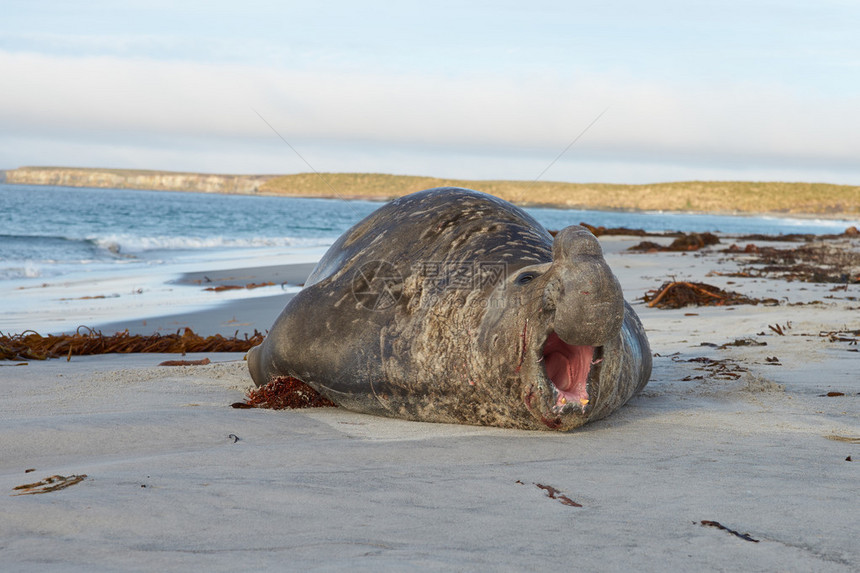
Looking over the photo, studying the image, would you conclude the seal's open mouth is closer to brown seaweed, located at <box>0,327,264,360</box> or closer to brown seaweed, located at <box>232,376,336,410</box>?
brown seaweed, located at <box>232,376,336,410</box>

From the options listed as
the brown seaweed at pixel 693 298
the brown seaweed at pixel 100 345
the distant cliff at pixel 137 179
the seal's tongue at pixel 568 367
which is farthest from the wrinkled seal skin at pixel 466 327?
the distant cliff at pixel 137 179

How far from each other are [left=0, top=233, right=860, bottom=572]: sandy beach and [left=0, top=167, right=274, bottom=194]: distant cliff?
143971mm

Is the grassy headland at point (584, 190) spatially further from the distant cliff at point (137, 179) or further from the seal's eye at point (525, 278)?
the seal's eye at point (525, 278)

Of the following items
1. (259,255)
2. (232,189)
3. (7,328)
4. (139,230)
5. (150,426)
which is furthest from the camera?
(232,189)

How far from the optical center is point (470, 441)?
338cm

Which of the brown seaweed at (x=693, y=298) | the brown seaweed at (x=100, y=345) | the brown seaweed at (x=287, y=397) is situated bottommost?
the brown seaweed at (x=100, y=345)

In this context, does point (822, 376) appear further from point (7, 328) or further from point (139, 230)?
point (139, 230)

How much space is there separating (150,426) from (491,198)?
7.51ft

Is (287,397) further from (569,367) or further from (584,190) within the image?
(584,190)

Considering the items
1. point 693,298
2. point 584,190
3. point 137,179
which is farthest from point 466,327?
point 137,179

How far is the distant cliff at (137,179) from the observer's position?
458 feet

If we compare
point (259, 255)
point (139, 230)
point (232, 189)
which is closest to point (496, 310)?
point (259, 255)

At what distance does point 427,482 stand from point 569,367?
97 cm

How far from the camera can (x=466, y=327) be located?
3.60 metres
